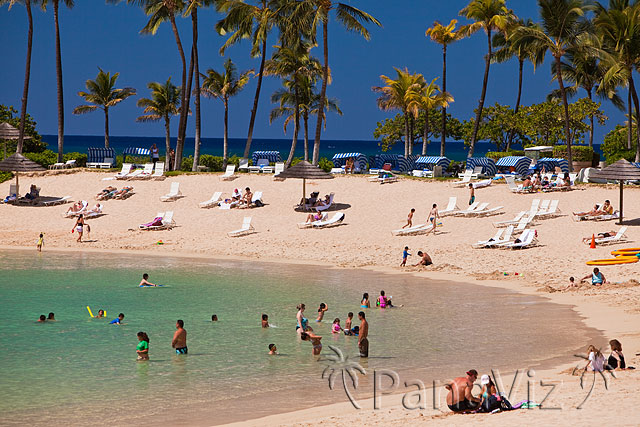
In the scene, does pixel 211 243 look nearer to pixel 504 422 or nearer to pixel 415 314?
pixel 415 314

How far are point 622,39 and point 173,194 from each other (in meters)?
23.3

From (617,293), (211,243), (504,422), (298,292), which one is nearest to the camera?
(504,422)

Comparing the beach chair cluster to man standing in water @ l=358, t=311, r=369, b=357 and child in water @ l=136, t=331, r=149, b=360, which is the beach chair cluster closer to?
child in water @ l=136, t=331, r=149, b=360

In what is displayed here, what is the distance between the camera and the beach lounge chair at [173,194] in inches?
1453

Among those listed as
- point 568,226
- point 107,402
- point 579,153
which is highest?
point 579,153

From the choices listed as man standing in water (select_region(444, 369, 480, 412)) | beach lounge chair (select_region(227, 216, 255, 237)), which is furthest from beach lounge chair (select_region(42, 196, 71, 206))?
man standing in water (select_region(444, 369, 480, 412))

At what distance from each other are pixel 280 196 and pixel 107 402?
23.5 metres

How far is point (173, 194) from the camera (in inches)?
1463

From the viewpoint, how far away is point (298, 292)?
76.0ft

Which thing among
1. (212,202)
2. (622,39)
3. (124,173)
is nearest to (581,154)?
(622,39)

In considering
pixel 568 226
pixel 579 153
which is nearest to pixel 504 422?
pixel 568 226

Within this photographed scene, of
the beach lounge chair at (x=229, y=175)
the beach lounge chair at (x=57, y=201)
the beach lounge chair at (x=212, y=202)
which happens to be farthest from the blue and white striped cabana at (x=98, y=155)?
the beach lounge chair at (x=212, y=202)

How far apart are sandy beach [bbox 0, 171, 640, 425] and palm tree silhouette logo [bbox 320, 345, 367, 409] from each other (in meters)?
0.93

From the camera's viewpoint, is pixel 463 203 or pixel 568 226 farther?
pixel 463 203
